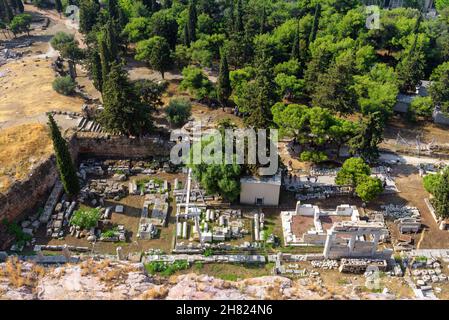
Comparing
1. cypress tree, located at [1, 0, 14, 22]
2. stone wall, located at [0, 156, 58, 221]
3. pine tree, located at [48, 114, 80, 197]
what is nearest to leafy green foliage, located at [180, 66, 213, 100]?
stone wall, located at [0, 156, 58, 221]

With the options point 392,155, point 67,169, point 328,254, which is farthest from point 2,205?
point 392,155

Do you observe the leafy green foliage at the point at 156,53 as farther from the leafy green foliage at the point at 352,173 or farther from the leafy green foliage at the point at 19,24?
the leafy green foliage at the point at 352,173

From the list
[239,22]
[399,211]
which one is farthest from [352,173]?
[239,22]

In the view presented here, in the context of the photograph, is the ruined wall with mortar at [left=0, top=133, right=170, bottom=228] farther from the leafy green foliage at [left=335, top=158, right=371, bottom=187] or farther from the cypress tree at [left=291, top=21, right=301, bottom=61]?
the cypress tree at [left=291, top=21, right=301, bottom=61]

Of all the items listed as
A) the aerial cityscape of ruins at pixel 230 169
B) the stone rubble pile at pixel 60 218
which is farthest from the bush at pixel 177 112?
the stone rubble pile at pixel 60 218
